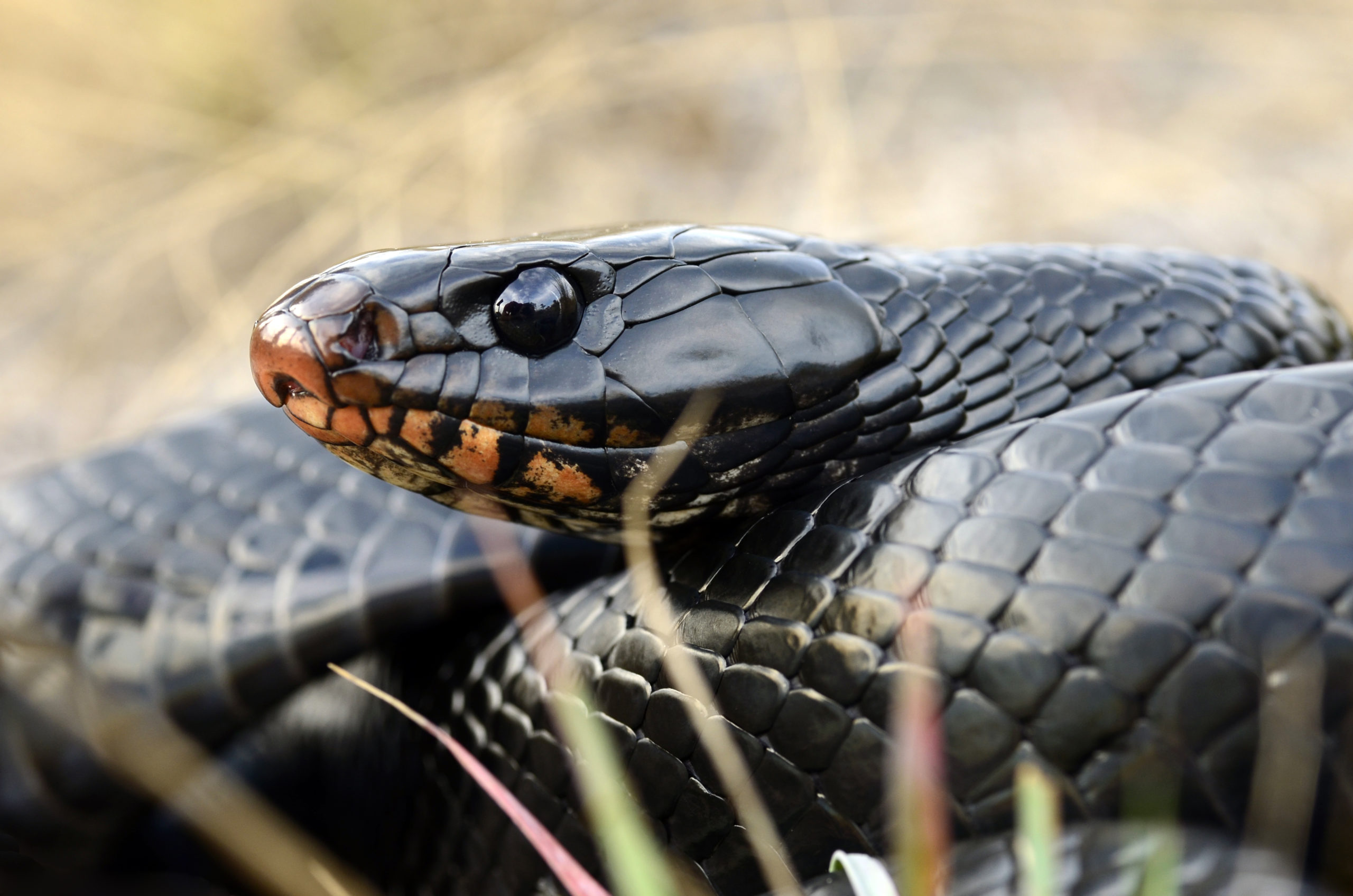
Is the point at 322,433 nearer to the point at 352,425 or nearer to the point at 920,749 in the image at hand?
the point at 352,425

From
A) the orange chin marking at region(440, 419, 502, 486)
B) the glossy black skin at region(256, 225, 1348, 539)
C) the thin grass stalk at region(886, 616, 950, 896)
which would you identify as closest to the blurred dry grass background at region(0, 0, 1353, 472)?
the glossy black skin at region(256, 225, 1348, 539)

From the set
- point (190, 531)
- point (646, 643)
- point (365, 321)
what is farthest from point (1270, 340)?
point (190, 531)

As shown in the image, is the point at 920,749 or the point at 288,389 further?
the point at 288,389

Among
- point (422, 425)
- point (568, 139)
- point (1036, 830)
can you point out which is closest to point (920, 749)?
point (1036, 830)

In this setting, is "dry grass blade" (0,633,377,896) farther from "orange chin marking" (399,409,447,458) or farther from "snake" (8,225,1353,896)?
"orange chin marking" (399,409,447,458)

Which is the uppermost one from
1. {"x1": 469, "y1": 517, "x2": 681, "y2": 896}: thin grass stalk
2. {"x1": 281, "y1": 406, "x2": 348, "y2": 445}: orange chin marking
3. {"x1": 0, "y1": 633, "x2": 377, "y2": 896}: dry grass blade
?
{"x1": 281, "y1": 406, "x2": 348, "y2": 445}: orange chin marking

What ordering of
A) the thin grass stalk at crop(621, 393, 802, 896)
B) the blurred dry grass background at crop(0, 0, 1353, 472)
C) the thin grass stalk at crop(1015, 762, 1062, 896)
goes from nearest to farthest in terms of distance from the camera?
the thin grass stalk at crop(1015, 762, 1062, 896) < the thin grass stalk at crop(621, 393, 802, 896) < the blurred dry grass background at crop(0, 0, 1353, 472)
